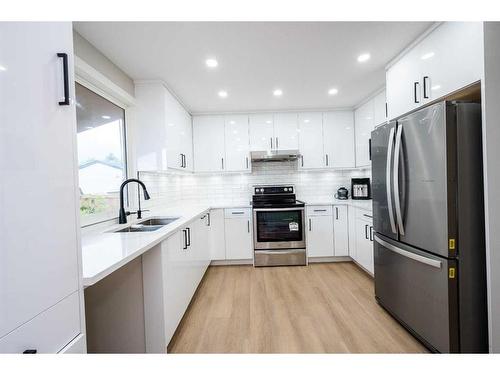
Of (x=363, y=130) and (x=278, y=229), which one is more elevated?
(x=363, y=130)

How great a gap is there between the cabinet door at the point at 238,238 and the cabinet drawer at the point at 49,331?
279 centimetres

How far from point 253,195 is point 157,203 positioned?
1.55 metres

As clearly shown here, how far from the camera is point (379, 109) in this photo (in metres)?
3.12

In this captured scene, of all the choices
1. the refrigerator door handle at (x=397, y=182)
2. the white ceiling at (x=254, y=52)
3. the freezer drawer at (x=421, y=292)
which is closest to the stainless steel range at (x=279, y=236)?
the freezer drawer at (x=421, y=292)

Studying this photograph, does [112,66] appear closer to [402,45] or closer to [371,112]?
[402,45]

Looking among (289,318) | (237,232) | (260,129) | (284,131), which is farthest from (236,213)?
(289,318)

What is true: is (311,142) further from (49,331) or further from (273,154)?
(49,331)

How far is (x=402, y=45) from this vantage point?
2068 mm

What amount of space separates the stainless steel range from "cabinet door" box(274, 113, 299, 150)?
0.97 m

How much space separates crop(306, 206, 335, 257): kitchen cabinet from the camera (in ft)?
11.9

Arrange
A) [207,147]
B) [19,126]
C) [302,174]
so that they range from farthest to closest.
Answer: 1. [302,174]
2. [207,147]
3. [19,126]

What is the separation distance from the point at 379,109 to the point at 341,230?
1.73 meters

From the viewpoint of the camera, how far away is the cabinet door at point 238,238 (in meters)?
3.64
